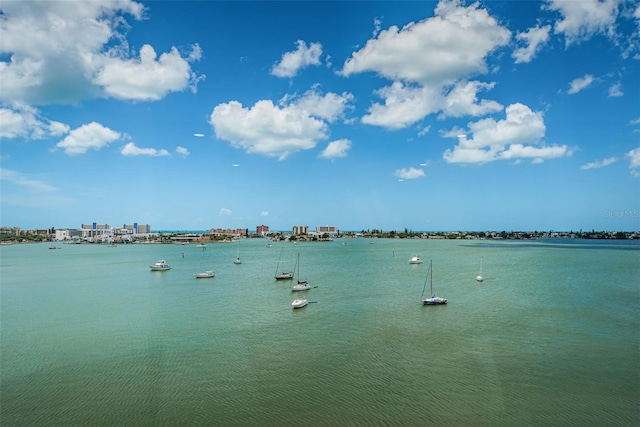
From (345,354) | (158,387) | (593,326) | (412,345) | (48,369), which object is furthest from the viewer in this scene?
(593,326)

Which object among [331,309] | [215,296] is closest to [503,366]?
[331,309]

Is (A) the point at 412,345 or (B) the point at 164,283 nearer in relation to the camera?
(A) the point at 412,345

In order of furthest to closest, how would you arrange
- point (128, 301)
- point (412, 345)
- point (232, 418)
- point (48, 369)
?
point (128, 301)
point (412, 345)
point (48, 369)
point (232, 418)

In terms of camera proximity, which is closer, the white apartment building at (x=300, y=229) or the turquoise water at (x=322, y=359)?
the turquoise water at (x=322, y=359)

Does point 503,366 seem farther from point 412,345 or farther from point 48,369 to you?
point 48,369

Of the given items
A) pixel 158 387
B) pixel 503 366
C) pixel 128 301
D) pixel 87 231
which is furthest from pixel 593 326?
pixel 87 231

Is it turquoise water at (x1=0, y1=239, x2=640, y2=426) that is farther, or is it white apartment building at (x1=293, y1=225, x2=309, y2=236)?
white apartment building at (x1=293, y1=225, x2=309, y2=236)

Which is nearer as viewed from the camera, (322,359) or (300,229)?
(322,359)
